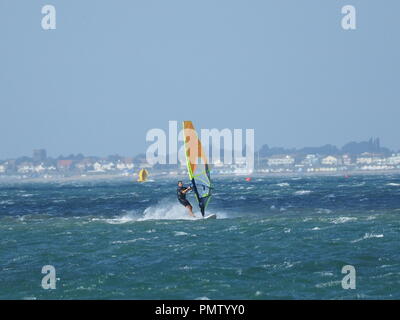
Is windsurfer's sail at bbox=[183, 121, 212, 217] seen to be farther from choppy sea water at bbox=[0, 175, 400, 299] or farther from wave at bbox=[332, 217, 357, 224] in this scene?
wave at bbox=[332, 217, 357, 224]

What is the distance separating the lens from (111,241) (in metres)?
39.8

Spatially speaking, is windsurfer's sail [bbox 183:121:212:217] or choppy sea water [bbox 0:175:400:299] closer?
choppy sea water [bbox 0:175:400:299]

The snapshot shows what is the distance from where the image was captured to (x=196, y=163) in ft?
162

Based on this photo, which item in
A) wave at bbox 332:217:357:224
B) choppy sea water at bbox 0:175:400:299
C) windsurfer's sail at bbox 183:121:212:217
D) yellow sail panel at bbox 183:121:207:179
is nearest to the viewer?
choppy sea water at bbox 0:175:400:299

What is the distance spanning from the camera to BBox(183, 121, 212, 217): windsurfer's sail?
160ft

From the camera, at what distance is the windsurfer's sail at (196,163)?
4888 centimetres

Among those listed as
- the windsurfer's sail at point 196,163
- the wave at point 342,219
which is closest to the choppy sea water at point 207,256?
the wave at point 342,219

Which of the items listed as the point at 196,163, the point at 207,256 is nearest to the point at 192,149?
the point at 196,163

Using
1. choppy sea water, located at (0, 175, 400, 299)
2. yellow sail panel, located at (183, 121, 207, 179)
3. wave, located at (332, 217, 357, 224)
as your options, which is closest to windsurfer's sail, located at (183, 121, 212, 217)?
yellow sail panel, located at (183, 121, 207, 179)

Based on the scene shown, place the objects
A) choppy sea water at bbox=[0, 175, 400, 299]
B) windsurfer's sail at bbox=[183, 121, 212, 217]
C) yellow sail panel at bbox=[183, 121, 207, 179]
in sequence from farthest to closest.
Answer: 1. windsurfer's sail at bbox=[183, 121, 212, 217]
2. yellow sail panel at bbox=[183, 121, 207, 179]
3. choppy sea water at bbox=[0, 175, 400, 299]

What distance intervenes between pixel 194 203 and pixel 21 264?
110ft

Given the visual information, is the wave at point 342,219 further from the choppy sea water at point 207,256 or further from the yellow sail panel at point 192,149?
the yellow sail panel at point 192,149

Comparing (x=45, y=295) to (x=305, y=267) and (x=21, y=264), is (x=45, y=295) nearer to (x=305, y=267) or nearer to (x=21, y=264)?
(x=21, y=264)

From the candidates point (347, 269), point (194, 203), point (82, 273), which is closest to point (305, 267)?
point (347, 269)
